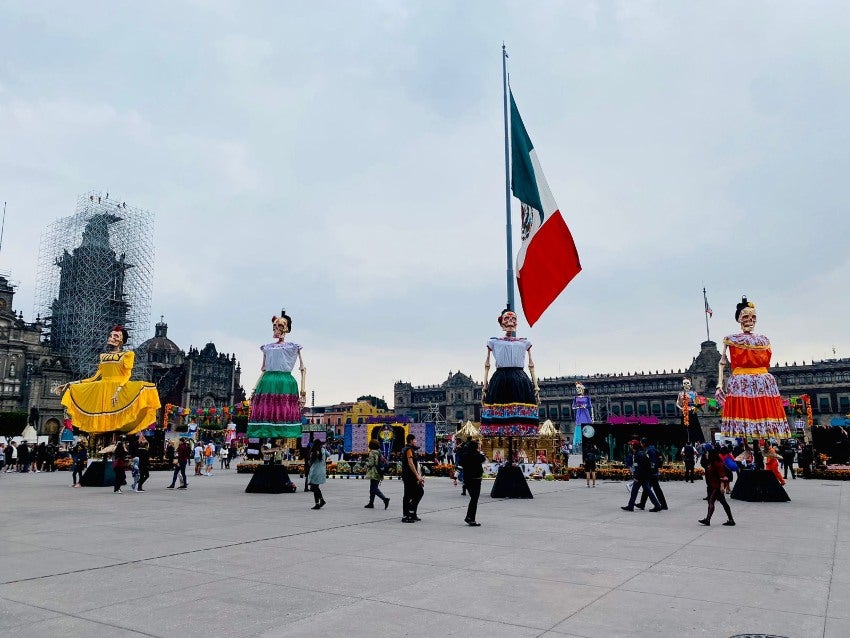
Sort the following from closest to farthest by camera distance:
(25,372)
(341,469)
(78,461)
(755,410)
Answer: (755,410)
(78,461)
(341,469)
(25,372)

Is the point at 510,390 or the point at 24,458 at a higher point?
the point at 510,390

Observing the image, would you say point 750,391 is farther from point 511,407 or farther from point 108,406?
point 108,406

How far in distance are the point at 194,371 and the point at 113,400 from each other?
93096 millimetres

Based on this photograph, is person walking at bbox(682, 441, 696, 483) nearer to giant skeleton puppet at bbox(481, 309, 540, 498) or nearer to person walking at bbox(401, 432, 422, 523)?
giant skeleton puppet at bbox(481, 309, 540, 498)

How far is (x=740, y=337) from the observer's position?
14367mm

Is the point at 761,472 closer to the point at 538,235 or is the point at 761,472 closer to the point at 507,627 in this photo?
the point at 538,235

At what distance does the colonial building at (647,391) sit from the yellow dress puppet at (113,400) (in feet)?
260

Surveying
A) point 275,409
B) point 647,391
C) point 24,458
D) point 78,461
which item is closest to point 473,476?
point 275,409

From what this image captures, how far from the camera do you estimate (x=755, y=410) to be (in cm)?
1400

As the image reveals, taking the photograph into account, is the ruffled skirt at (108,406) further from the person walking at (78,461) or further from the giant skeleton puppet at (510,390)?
the giant skeleton puppet at (510,390)

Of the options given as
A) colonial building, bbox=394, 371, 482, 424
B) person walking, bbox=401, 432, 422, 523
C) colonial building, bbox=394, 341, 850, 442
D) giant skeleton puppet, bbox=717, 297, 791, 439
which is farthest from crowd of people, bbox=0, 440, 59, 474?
colonial building, bbox=394, 371, 482, 424

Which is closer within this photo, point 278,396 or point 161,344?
point 278,396

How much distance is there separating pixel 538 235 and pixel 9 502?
1456 cm

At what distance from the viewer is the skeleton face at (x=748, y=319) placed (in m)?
14.6
